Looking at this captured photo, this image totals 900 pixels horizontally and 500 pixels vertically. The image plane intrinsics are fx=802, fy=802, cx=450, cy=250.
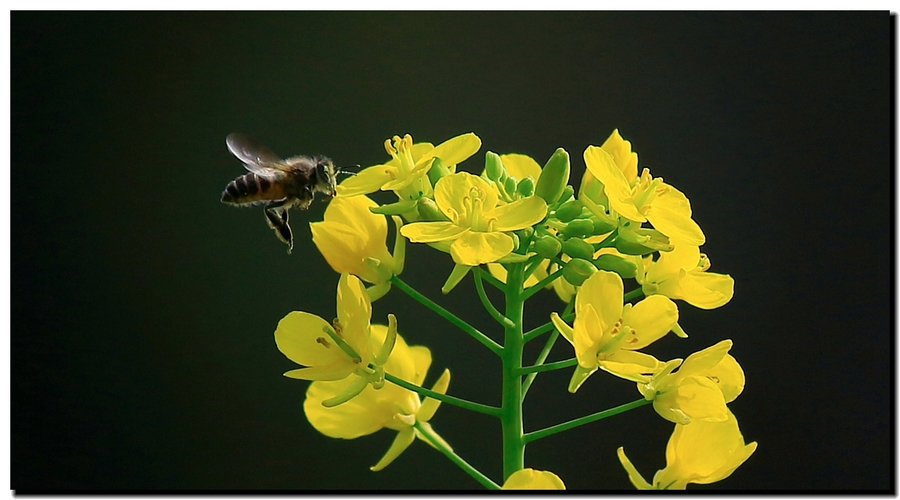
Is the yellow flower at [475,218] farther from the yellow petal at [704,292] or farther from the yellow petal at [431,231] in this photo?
the yellow petal at [704,292]

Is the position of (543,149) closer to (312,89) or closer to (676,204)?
(312,89)

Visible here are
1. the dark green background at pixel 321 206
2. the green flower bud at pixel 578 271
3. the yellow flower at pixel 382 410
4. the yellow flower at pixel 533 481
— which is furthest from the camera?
the dark green background at pixel 321 206

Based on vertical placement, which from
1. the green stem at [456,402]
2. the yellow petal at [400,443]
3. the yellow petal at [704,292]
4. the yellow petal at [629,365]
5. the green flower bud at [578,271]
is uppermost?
the green flower bud at [578,271]

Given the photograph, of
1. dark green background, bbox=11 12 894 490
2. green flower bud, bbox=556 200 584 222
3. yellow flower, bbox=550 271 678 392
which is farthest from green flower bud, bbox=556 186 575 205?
dark green background, bbox=11 12 894 490

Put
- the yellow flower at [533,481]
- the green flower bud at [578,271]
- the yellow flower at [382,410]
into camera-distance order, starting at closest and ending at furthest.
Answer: the yellow flower at [533,481] → the green flower bud at [578,271] → the yellow flower at [382,410]

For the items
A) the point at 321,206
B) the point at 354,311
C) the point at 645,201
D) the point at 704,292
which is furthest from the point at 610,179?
the point at 321,206

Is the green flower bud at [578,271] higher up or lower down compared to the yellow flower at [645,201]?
lower down

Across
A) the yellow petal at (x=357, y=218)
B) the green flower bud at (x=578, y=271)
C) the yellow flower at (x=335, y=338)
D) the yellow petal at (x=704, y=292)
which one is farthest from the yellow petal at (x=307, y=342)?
the yellow petal at (x=704, y=292)
